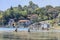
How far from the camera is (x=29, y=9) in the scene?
66.4 meters

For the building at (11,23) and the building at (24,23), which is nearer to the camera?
the building at (24,23)

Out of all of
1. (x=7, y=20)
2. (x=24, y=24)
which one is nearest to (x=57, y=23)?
(x=24, y=24)

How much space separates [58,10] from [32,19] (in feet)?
25.4

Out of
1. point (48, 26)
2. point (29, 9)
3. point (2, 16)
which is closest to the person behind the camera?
point (48, 26)

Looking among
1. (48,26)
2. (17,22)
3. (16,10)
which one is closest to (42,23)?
(48,26)

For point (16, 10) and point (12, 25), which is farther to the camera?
point (16, 10)

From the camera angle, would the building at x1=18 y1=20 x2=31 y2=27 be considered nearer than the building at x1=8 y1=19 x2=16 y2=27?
Yes

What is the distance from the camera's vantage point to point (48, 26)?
5366 cm

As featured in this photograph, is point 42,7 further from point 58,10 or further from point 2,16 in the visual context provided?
point 2,16

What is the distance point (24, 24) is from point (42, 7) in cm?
941

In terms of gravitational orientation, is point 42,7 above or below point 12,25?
above

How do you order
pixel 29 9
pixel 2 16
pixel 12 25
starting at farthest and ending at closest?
pixel 29 9, pixel 2 16, pixel 12 25

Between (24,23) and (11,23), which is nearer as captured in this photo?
(24,23)

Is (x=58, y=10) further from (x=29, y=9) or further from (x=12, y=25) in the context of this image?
(x=12, y=25)
